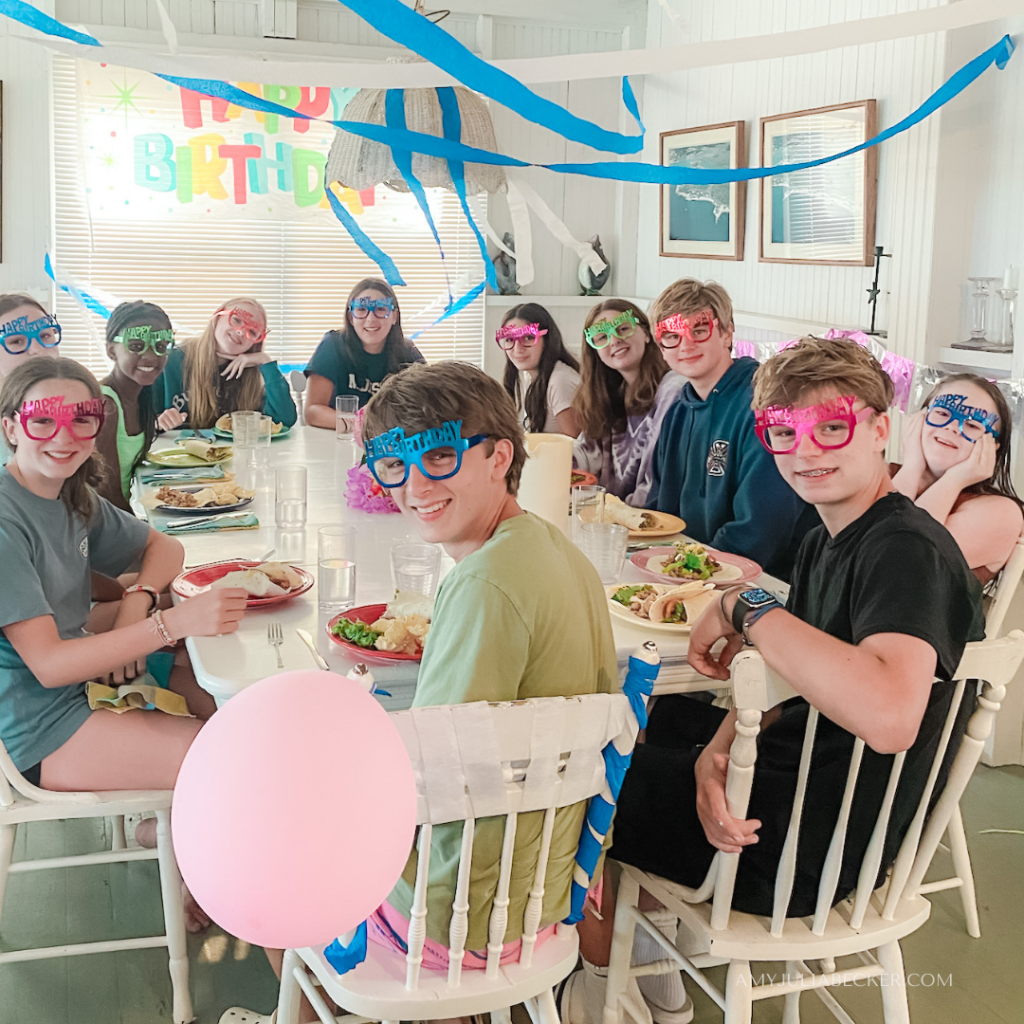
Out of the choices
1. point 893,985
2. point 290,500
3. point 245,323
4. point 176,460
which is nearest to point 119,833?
point 290,500

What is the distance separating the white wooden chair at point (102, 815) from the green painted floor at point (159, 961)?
100mm

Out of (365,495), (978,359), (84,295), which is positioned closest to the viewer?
(365,495)

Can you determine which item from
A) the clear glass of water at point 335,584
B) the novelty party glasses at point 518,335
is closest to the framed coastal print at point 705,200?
the novelty party glasses at point 518,335

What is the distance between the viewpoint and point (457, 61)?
155 centimetres

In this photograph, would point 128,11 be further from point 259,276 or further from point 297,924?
point 297,924

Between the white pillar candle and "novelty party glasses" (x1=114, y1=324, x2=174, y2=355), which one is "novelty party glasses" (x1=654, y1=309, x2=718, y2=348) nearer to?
the white pillar candle

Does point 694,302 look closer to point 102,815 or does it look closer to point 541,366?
point 541,366

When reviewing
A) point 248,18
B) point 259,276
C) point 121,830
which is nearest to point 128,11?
point 248,18

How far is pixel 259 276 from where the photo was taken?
5848 millimetres

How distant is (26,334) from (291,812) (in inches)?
104

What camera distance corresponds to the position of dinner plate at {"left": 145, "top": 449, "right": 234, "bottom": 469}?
320 centimetres

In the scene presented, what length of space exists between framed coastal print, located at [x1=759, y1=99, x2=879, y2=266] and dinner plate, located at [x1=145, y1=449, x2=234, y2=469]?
7.96ft

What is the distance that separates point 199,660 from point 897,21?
150 centimetres

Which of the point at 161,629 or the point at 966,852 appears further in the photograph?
the point at 966,852
